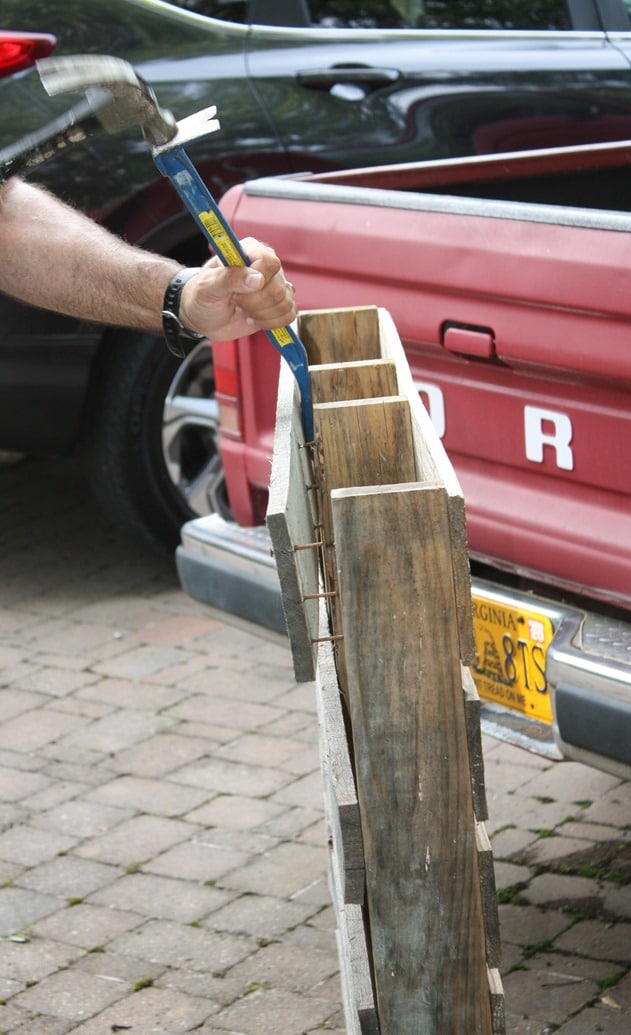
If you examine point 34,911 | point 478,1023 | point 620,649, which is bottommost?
point 34,911

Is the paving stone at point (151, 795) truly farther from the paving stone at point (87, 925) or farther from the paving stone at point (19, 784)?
the paving stone at point (87, 925)

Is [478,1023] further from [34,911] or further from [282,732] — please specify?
[282,732]

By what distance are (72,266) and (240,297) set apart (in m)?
0.62

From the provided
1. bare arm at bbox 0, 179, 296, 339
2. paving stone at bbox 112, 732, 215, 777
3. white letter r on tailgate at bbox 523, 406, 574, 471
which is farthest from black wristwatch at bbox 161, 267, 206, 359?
paving stone at bbox 112, 732, 215, 777

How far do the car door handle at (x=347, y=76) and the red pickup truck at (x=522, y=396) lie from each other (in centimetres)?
162

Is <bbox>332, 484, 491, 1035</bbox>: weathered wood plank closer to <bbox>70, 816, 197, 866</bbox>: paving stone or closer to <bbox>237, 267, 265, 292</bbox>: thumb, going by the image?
<bbox>237, 267, 265, 292</bbox>: thumb

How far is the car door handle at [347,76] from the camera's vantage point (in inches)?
186

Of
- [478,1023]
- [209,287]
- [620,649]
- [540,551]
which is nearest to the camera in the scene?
[478,1023]

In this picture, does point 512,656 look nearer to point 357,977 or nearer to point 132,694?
point 357,977

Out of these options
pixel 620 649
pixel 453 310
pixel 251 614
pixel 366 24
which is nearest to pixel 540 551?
pixel 620 649

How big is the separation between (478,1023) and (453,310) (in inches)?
54.2

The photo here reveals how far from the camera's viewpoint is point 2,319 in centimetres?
445

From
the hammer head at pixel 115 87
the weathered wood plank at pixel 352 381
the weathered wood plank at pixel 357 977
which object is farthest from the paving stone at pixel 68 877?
the hammer head at pixel 115 87

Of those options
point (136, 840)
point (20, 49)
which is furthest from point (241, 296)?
point (20, 49)
